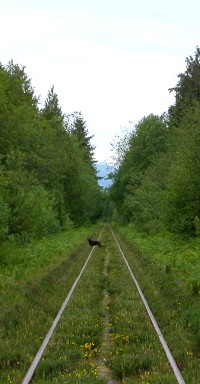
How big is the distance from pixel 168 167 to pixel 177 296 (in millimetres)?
28753

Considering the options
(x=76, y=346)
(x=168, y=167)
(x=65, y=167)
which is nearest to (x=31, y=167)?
(x=65, y=167)

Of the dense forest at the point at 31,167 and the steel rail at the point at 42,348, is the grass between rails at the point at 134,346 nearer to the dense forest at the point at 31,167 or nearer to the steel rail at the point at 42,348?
the steel rail at the point at 42,348

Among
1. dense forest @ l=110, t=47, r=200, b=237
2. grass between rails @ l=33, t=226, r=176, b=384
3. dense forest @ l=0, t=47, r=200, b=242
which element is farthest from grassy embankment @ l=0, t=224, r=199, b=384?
dense forest @ l=110, t=47, r=200, b=237

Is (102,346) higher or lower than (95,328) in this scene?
lower

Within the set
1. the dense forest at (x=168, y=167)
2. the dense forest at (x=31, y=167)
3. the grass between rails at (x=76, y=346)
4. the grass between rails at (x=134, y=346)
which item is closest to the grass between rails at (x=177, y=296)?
the grass between rails at (x=134, y=346)

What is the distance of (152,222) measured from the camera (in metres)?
37.7

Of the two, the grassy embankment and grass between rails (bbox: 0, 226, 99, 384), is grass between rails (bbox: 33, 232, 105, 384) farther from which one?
grass between rails (bbox: 0, 226, 99, 384)

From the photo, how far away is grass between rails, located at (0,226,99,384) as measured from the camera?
7.84m

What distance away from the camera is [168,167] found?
135 feet

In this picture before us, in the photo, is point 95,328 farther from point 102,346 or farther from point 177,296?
point 177,296

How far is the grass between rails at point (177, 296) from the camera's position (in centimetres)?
815

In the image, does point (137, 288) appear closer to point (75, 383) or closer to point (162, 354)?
point (162, 354)

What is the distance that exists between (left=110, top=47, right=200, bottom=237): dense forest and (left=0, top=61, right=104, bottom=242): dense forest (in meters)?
7.12

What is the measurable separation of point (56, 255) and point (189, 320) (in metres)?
15.3
